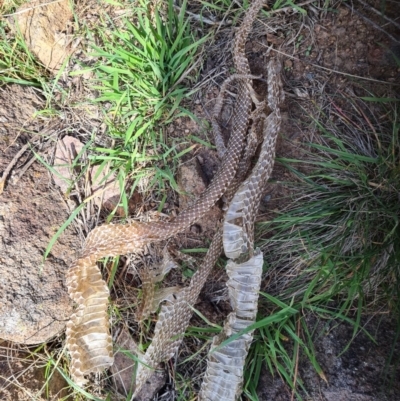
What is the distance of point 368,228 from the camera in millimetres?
2158

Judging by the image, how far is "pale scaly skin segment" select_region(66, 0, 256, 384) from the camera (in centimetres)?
229

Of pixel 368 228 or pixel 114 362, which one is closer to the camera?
pixel 368 228

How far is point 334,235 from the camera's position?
224 centimetres

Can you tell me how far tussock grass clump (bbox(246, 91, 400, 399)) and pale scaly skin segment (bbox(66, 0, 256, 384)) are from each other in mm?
295

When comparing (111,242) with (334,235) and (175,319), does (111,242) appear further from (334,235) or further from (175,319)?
(334,235)

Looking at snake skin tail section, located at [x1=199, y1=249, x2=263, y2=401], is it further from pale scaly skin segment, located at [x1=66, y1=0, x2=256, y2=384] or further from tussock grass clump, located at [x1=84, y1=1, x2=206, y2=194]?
tussock grass clump, located at [x1=84, y1=1, x2=206, y2=194]

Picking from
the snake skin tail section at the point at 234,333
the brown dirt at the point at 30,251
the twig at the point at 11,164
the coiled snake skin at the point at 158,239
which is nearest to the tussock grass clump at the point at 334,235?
the snake skin tail section at the point at 234,333

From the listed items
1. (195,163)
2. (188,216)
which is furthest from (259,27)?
(188,216)

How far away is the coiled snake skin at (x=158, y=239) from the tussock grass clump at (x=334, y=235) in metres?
0.27

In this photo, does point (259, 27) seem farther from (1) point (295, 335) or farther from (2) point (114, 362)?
(2) point (114, 362)

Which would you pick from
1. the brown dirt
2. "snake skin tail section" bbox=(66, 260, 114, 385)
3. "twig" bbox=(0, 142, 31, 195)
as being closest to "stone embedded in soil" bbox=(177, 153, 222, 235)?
"snake skin tail section" bbox=(66, 260, 114, 385)

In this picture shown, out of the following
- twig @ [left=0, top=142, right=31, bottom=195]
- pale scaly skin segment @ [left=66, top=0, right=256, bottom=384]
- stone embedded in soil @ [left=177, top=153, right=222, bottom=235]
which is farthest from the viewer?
twig @ [left=0, top=142, right=31, bottom=195]

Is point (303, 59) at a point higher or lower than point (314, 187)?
higher

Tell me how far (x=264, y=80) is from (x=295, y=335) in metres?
1.32
